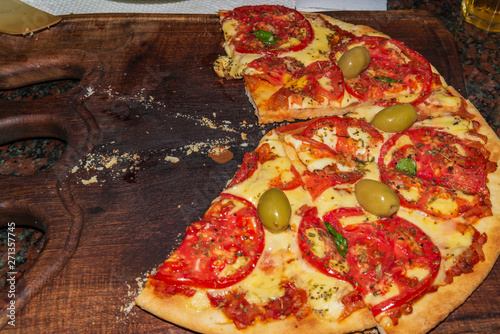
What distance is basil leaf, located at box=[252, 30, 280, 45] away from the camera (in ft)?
15.3

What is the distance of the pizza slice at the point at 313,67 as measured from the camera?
14.2ft

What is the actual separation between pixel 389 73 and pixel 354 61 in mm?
478

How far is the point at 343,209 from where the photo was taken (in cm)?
346

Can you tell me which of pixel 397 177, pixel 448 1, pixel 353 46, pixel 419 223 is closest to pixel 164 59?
pixel 353 46

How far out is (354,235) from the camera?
3402 millimetres

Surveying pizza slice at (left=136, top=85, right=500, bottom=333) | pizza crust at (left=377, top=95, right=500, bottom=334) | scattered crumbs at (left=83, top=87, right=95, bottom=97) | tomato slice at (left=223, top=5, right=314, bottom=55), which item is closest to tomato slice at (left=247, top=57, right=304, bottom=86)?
tomato slice at (left=223, top=5, right=314, bottom=55)

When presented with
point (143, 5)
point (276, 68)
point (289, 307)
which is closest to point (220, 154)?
point (276, 68)

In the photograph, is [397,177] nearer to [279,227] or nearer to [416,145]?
[416,145]

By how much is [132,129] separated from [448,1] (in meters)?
4.84

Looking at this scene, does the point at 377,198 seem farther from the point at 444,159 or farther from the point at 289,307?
the point at 289,307

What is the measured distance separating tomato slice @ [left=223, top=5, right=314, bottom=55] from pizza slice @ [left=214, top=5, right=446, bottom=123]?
0.03 ft

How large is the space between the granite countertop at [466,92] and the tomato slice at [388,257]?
2.05m

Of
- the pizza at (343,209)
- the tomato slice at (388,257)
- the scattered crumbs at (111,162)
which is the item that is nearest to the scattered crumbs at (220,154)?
the pizza at (343,209)

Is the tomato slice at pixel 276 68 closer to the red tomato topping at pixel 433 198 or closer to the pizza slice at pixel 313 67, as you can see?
the pizza slice at pixel 313 67
